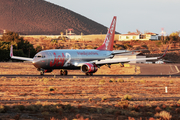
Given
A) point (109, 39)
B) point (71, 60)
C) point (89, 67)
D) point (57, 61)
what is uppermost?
point (109, 39)

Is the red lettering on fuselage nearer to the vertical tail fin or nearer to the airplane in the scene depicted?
the airplane

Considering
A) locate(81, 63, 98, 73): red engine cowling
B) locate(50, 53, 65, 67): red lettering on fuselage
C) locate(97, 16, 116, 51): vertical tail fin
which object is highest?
locate(97, 16, 116, 51): vertical tail fin

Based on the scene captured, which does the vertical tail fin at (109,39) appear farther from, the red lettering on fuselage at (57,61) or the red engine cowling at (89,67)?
the red lettering on fuselage at (57,61)

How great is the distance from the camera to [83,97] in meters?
27.0

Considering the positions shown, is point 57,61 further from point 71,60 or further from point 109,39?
point 109,39

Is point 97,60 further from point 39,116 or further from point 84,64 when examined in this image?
point 39,116

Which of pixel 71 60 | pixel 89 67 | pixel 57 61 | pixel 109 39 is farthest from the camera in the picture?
pixel 109 39

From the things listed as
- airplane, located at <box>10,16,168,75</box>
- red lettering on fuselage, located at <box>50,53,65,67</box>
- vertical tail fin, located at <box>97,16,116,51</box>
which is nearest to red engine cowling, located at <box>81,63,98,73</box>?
airplane, located at <box>10,16,168,75</box>

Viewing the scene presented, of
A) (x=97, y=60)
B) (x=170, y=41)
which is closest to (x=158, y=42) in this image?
(x=170, y=41)

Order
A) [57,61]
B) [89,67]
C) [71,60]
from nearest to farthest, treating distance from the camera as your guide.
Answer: [57,61], [89,67], [71,60]

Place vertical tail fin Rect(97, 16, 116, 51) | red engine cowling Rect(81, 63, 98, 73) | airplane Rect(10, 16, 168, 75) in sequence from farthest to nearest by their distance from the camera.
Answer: vertical tail fin Rect(97, 16, 116, 51) < red engine cowling Rect(81, 63, 98, 73) < airplane Rect(10, 16, 168, 75)

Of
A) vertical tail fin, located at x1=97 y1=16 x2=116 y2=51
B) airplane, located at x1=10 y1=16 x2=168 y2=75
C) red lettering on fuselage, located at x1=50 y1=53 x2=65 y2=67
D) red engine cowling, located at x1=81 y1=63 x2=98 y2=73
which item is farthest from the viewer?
vertical tail fin, located at x1=97 y1=16 x2=116 y2=51

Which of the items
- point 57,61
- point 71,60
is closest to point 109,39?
point 71,60

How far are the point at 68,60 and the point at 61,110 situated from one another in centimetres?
3124
